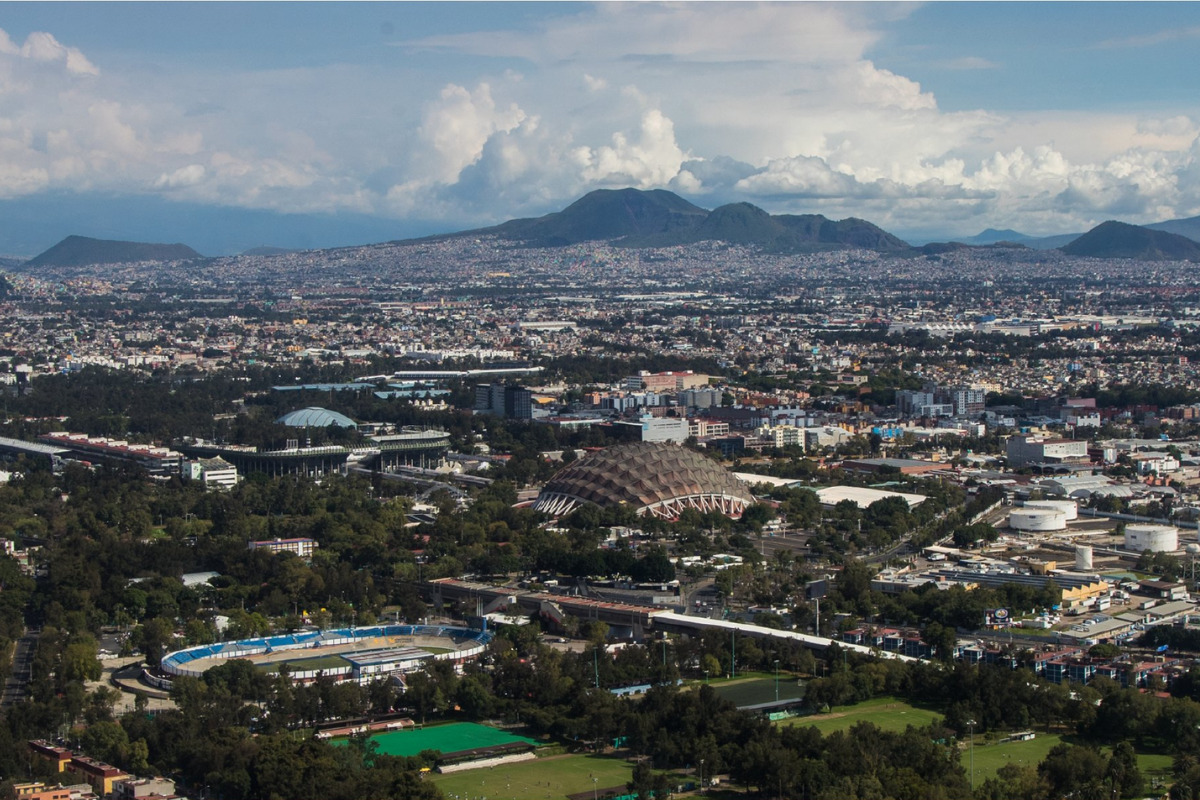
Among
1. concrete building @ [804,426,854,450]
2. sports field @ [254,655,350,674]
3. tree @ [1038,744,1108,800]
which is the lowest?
concrete building @ [804,426,854,450]

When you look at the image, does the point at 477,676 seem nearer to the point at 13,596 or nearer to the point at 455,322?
the point at 13,596

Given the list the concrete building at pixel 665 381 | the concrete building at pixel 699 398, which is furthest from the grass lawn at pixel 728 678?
the concrete building at pixel 665 381

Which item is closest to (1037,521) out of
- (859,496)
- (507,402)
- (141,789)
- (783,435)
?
(859,496)

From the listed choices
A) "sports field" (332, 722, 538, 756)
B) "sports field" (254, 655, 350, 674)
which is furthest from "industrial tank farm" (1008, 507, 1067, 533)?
"sports field" (332, 722, 538, 756)

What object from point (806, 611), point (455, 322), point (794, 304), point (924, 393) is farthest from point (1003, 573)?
point (794, 304)

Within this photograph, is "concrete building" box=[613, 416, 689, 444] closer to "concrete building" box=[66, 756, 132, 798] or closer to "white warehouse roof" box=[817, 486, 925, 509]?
"white warehouse roof" box=[817, 486, 925, 509]

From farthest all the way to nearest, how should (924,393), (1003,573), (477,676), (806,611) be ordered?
(924,393), (1003,573), (806,611), (477,676)
